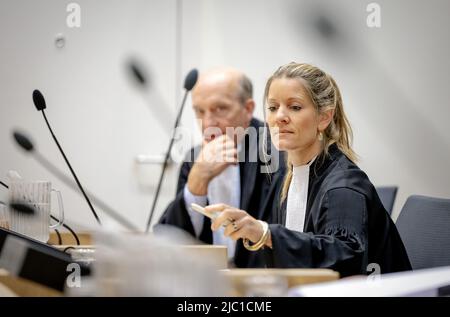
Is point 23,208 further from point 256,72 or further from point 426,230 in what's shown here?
point 256,72

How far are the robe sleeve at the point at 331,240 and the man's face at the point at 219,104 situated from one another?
698 millimetres

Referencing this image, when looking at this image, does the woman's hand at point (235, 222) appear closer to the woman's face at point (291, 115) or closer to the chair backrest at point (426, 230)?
the woman's face at point (291, 115)

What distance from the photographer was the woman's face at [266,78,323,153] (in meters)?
1.06

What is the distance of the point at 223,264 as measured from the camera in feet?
3.03

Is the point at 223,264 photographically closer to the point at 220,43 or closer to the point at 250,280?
the point at 250,280

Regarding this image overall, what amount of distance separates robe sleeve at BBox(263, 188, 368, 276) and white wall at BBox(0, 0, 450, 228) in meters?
0.22

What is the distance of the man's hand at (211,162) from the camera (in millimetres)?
1509

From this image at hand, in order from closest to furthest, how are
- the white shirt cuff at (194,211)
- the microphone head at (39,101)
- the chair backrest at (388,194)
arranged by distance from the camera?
the microphone head at (39,101) < the chair backrest at (388,194) < the white shirt cuff at (194,211)

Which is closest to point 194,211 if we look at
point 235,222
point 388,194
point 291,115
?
point 388,194

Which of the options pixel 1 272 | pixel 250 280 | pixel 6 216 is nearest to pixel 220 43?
pixel 6 216

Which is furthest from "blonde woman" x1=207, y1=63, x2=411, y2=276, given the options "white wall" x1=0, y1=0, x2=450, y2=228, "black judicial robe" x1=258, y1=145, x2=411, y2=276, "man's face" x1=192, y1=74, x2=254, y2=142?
"man's face" x1=192, y1=74, x2=254, y2=142

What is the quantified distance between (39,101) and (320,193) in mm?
582

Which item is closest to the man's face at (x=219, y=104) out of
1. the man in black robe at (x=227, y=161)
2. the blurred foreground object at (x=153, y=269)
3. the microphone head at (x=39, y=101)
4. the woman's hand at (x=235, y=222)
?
the man in black robe at (x=227, y=161)

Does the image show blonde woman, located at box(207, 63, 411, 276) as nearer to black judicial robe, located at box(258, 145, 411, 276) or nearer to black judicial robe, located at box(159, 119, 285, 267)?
black judicial robe, located at box(258, 145, 411, 276)
